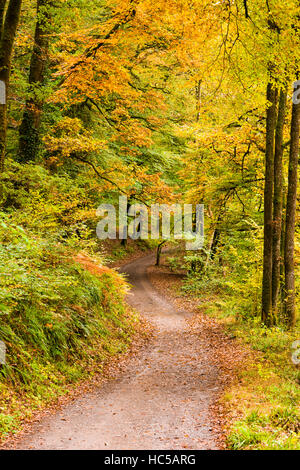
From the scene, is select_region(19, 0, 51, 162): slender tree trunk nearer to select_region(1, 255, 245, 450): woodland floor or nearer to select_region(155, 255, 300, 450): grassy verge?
select_region(1, 255, 245, 450): woodland floor

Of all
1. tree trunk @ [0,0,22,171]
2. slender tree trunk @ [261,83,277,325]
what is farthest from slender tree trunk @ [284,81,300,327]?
tree trunk @ [0,0,22,171]

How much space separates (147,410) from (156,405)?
33 centimetres

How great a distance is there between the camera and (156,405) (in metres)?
7.38

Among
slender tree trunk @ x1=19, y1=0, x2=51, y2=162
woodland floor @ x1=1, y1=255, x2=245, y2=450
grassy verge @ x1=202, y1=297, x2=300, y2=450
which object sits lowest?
woodland floor @ x1=1, y1=255, x2=245, y2=450

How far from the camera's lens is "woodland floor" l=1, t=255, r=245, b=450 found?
5.64 m

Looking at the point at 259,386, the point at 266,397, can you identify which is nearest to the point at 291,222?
the point at 259,386

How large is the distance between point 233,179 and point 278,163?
3.34m

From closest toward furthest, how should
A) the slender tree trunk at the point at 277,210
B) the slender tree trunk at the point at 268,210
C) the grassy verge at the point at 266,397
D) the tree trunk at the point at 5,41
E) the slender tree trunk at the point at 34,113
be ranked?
the grassy verge at the point at 266,397
the tree trunk at the point at 5,41
the slender tree trunk at the point at 268,210
the slender tree trunk at the point at 277,210
the slender tree trunk at the point at 34,113

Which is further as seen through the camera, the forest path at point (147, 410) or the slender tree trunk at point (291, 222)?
the slender tree trunk at point (291, 222)

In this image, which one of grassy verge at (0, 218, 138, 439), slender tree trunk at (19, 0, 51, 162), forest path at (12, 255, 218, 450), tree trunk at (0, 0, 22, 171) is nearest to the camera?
forest path at (12, 255, 218, 450)

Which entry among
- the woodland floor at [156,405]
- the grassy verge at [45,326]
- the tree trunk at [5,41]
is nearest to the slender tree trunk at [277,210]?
the woodland floor at [156,405]

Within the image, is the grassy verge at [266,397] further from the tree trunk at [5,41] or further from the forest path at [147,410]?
the tree trunk at [5,41]

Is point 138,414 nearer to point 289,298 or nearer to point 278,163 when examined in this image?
point 289,298

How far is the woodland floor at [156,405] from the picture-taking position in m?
5.64
